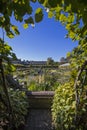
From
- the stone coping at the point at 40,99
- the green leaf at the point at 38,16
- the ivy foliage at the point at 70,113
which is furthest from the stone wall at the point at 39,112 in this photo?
the green leaf at the point at 38,16

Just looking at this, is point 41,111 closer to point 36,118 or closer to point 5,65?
point 36,118

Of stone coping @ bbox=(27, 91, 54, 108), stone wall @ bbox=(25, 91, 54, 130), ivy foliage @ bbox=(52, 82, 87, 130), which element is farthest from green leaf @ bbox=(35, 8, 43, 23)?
stone coping @ bbox=(27, 91, 54, 108)

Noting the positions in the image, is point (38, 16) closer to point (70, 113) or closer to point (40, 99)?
point (70, 113)

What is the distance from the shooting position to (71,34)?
132 inches

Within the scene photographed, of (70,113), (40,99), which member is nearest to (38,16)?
(70,113)

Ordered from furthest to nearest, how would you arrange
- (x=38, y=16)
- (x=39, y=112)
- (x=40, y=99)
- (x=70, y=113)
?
(x=40, y=99) → (x=39, y=112) → (x=70, y=113) → (x=38, y=16)

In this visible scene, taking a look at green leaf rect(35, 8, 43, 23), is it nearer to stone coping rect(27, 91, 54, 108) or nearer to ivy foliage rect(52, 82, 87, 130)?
ivy foliage rect(52, 82, 87, 130)

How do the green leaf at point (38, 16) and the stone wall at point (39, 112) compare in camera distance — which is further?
the stone wall at point (39, 112)

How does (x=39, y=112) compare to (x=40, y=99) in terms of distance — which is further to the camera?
(x=40, y=99)

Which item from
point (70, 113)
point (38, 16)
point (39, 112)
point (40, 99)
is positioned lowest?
point (39, 112)

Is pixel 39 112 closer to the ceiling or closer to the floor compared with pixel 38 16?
closer to the floor

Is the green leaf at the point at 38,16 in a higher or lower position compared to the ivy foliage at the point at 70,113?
higher

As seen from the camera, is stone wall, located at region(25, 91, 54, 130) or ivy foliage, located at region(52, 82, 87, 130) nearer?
ivy foliage, located at region(52, 82, 87, 130)

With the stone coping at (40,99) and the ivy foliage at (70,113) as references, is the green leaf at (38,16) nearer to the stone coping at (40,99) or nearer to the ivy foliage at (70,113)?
the ivy foliage at (70,113)
